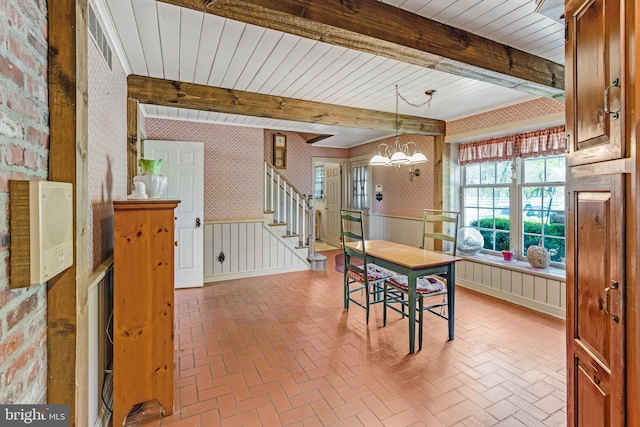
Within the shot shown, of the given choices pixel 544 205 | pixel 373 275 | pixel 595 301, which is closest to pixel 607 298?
pixel 595 301

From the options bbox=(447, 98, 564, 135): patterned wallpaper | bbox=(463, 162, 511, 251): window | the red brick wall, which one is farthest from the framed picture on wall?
the red brick wall

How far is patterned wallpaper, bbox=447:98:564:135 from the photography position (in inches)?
137

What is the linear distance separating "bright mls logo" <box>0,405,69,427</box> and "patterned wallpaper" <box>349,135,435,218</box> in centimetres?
488

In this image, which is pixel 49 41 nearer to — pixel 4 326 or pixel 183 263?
pixel 4 326

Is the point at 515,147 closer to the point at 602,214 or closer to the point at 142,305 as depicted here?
the point at 602,214

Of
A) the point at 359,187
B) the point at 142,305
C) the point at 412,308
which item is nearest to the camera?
the point at 142,305

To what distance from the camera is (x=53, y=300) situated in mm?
1189

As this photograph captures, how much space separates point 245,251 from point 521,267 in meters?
3.94

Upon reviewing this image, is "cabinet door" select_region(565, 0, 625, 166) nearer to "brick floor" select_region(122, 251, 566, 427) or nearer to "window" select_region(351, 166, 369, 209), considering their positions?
"brick floor" select_region(122, 251, 566, 427)

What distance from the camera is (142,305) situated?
186 centimetres

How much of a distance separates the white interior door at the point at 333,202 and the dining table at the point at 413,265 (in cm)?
437

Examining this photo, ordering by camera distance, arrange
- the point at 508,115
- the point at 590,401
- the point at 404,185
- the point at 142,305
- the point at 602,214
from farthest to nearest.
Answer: the point at 404,185 → the point at 508,115 → the point at 142,305 → the point at 590,401 → the point at 602,214

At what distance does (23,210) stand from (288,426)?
1703mm

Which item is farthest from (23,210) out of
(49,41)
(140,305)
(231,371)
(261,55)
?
(261,55)
